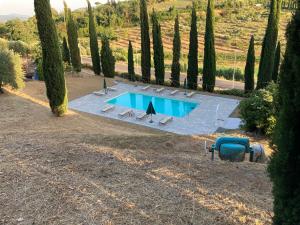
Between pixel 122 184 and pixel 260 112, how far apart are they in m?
8.63

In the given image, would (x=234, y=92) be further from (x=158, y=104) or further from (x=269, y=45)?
(x=158, y=104)

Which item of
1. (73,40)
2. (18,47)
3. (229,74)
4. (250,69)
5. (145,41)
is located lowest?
(229,74)

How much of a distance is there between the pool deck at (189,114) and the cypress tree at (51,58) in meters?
3.81

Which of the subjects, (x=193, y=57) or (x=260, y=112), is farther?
(x=193, y=57)

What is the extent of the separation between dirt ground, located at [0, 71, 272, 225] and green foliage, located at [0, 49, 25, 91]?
9.15 m

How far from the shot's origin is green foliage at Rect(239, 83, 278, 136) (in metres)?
13.3

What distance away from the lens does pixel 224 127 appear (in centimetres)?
1694

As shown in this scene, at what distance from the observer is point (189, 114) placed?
63.5ft

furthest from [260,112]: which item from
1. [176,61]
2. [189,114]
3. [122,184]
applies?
[176,61]

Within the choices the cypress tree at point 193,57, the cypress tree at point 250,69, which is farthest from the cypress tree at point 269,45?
the cypress tree at point 193,57

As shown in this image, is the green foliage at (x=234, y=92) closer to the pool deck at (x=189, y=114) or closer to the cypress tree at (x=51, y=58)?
the pool deck at (x=189, y=114)

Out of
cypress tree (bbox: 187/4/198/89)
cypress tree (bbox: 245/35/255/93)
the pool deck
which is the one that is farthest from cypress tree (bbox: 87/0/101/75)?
cypress tree (bbox: 245/35/255/93)

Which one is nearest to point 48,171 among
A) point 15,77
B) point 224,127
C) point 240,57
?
point 224,127

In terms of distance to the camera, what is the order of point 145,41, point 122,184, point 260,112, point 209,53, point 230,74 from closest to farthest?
point 122,184
point 260,112
point 209,53
point 145,41
point 230,74
